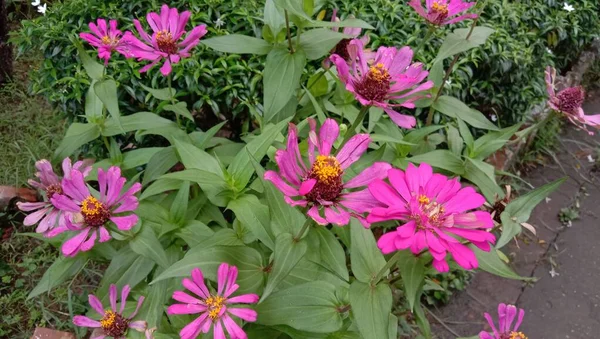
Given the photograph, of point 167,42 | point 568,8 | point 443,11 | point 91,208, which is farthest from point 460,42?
point 568,8

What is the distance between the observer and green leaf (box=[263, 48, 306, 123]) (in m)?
1.23

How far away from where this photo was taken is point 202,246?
1.11 m

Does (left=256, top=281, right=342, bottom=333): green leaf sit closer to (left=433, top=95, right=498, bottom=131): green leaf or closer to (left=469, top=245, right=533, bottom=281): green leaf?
(left=469, top=245, right=533, bottom=281): green leaf

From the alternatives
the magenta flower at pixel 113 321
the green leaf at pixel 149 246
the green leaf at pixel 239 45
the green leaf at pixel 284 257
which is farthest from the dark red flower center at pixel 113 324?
the green leaf at pixel 239 45

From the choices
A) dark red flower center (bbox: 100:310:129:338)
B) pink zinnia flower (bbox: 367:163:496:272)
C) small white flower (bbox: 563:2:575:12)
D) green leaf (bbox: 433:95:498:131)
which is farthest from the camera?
small white flower (bbox: 563:2:575:12)

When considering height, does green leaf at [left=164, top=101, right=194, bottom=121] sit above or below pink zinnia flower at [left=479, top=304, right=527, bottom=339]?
above

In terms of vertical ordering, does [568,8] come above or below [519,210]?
below

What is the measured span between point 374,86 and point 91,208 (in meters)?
0.55

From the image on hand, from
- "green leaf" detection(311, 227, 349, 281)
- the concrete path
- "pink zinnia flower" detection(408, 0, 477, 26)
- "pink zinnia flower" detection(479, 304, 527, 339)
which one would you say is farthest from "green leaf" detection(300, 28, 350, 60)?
the concrete path

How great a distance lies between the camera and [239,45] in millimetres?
1301

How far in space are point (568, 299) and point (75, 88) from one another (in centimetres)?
192

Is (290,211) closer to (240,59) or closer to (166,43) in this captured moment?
(166,43)

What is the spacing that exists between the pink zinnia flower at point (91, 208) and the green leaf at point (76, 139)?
37cm

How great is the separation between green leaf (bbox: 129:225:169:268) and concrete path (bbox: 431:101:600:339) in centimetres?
125
